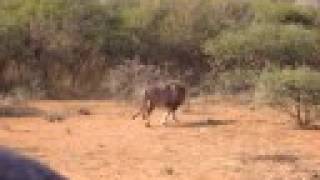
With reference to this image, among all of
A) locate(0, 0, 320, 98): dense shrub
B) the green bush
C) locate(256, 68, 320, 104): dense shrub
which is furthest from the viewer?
locate(0, 0, 320, 98): dense shrub

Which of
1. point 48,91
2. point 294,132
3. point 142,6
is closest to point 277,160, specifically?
point 294,132

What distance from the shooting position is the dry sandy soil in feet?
36.3

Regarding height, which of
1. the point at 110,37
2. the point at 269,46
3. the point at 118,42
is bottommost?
the point at 118,42

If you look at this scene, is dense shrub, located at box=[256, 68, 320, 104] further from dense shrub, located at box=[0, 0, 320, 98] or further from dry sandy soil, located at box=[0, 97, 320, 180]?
dense shrub, located at box=[0, 0, 320, 98]

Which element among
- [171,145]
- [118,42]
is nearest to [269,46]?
[171,145]

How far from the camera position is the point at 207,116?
18.4 meters

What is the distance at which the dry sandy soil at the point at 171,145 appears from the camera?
36.3 feet

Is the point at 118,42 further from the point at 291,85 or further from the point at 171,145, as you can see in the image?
the point at 171,145

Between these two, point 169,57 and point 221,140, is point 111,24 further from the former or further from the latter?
point 221,140

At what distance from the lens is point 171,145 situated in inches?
536

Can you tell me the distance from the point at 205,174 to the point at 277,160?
1.82 metres

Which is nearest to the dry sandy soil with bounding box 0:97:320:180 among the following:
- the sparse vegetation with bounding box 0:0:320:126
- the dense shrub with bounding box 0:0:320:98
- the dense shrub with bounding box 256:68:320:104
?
the dense shrub with bounding box 256:68:320:104

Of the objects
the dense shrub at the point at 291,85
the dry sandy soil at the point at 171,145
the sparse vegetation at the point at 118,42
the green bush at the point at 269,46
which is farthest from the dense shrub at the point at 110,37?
the dense shrub at the point at 291,85

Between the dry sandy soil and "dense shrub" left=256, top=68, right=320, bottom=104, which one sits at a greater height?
"dense shrub" left=256, top=68, right=320, bottom=104
